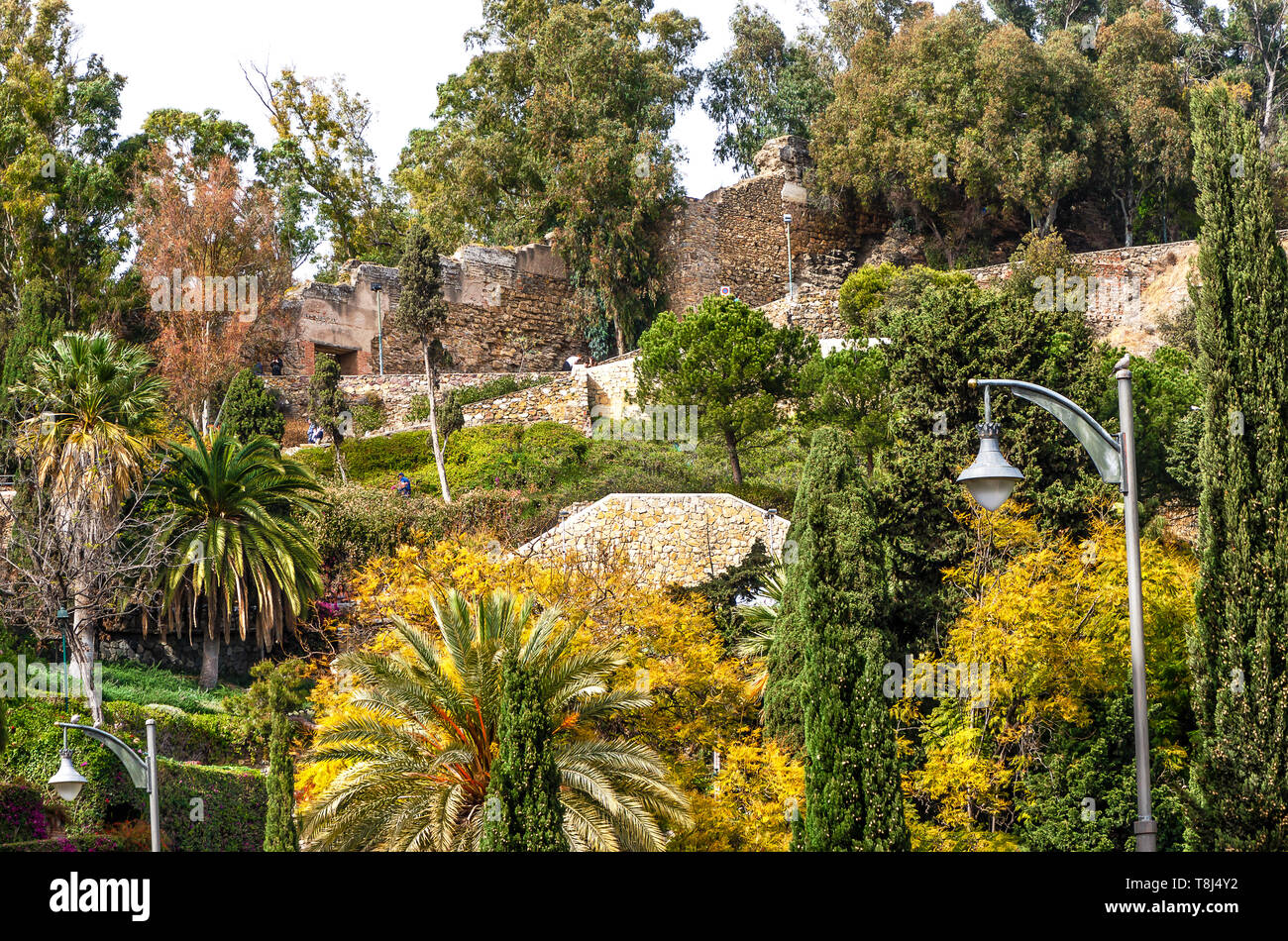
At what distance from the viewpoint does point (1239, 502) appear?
13484mm

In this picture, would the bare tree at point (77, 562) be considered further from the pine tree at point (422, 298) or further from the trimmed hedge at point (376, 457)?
the pine tree at point (422, 298)

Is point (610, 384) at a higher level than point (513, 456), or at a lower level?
higher

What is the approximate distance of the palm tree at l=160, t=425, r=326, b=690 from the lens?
25984 millimetres

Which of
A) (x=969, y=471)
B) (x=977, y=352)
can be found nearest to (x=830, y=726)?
(x=969, y=471)

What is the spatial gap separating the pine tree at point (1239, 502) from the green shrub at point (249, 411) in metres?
22.3

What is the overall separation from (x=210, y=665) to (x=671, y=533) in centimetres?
882

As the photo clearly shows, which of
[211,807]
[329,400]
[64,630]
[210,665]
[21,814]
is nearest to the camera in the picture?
[21,814]

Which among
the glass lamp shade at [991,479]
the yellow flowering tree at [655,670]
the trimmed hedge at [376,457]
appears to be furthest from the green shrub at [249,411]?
the glass lamp shade at [991,479]

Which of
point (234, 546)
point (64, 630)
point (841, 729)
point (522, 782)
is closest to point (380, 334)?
point (234, 546)

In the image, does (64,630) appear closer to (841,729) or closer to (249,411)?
(249,411)

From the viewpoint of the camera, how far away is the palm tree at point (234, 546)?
26.0 meters

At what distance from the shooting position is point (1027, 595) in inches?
825

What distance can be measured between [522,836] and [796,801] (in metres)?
5.66

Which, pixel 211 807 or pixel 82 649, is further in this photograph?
pixel 82 649
